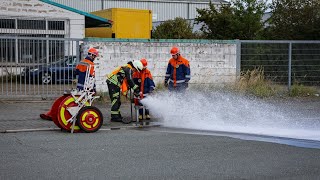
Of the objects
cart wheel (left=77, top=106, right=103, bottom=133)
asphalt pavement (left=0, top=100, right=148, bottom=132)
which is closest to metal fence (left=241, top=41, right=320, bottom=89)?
asphalt pavement (left=0, top=100, right=148, bottom=132)

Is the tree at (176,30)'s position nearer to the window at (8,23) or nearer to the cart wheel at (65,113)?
the window at (8,23)

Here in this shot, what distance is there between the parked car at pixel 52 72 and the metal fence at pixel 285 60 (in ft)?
21.0

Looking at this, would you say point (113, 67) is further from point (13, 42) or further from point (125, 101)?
point (13, 42)

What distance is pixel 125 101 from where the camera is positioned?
1677cm

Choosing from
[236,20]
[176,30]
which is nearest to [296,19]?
[236,20]

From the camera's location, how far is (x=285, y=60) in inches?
768

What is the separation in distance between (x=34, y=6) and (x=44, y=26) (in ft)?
3.40

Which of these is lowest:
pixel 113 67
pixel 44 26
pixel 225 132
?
pixel 225 132

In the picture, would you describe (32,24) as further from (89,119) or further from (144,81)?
(89,119)

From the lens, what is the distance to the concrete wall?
17.5 meters

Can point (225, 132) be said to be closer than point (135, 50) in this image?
Yes

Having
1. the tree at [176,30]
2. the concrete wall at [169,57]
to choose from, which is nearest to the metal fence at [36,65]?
the concrete wall at [169,57]

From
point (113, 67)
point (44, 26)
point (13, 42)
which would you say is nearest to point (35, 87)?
point (13, 42)

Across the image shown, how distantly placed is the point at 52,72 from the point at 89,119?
6.28 metres
